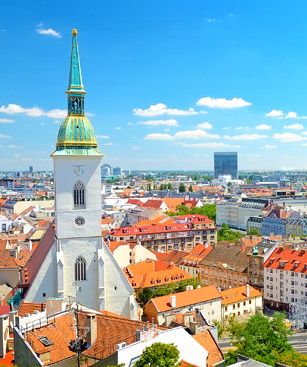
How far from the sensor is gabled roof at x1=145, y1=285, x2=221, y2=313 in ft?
227

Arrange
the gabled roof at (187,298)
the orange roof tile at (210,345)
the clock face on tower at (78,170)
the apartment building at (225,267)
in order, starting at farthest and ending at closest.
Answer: the apartment building at (225,267), the gabled roof at (187,298), the clock face on tower at (78,170), the orange roof tile at (210,345)

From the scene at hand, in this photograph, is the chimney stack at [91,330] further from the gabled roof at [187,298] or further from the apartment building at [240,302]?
the apartment building at [240,302]

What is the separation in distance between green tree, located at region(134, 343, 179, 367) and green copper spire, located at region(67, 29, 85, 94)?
32836 mm

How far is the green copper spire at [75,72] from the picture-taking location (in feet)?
183

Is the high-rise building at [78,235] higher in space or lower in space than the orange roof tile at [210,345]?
higher

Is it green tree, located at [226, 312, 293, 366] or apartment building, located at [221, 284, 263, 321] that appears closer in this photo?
green tree, located at [226, 312, 293, 366]

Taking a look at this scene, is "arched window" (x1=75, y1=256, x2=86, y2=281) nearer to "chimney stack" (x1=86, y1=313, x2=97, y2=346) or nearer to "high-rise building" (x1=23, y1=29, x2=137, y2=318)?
"high-rise building" (x1=23, y1=29, x2=137, y2=318)

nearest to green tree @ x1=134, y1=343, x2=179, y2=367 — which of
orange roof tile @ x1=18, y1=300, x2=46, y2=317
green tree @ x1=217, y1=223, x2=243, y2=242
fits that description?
orange roof tile @ x1=18, y1=300, x2=46, y2=317

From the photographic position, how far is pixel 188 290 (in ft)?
249

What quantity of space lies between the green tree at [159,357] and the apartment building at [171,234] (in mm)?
98716

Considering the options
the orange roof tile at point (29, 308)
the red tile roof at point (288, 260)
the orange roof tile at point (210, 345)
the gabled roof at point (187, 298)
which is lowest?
the gabled roof at point (187, 298)

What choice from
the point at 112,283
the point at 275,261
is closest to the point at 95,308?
the point at 112,283

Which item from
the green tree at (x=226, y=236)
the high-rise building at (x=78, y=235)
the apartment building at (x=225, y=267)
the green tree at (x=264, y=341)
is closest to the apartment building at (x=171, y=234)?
the green tree at (x=226, y=236)

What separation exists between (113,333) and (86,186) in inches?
866
